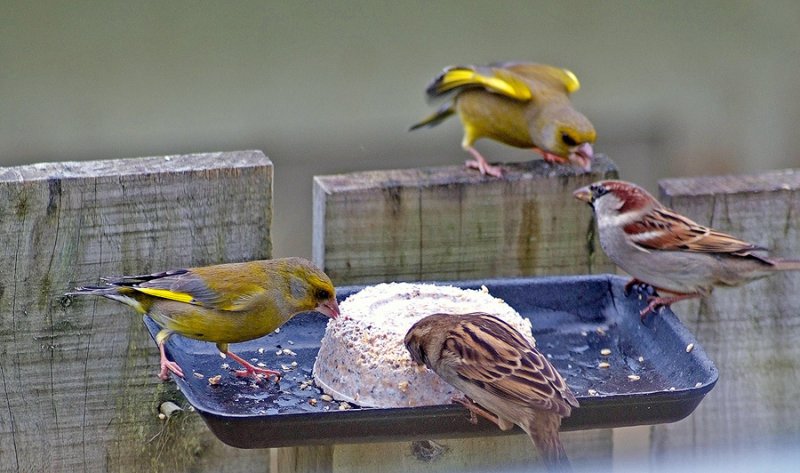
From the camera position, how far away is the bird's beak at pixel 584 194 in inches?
187

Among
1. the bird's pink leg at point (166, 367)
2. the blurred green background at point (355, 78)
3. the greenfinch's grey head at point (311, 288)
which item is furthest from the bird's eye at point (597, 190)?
the blurred green background at point (355, 78)

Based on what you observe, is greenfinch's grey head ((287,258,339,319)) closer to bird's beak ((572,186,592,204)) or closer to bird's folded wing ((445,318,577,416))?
bird's folded wing ((445,318,577,416))

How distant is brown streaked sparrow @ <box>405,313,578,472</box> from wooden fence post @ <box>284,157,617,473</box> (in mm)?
518

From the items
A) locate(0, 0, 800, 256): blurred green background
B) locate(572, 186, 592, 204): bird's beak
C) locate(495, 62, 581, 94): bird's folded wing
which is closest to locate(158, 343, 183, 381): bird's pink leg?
locate(572, 186, 592, 204): bird's beak

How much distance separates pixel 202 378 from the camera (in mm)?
4359

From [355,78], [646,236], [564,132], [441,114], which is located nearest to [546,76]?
[441,114]

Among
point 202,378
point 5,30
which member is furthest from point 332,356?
point 5,30

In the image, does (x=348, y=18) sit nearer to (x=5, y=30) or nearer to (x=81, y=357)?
(x=5, y=30)

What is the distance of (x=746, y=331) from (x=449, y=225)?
1.10 m

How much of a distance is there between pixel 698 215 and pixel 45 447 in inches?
91.7

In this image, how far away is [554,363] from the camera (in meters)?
4.48

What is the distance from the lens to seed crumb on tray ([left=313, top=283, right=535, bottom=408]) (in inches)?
162

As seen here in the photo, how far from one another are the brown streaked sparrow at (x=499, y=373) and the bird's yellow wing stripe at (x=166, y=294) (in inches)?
28.3

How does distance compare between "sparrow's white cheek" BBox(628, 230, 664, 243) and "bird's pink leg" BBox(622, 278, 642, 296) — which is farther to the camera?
"sparrow's white cheek" BBox(628, 230, 664, 243)
